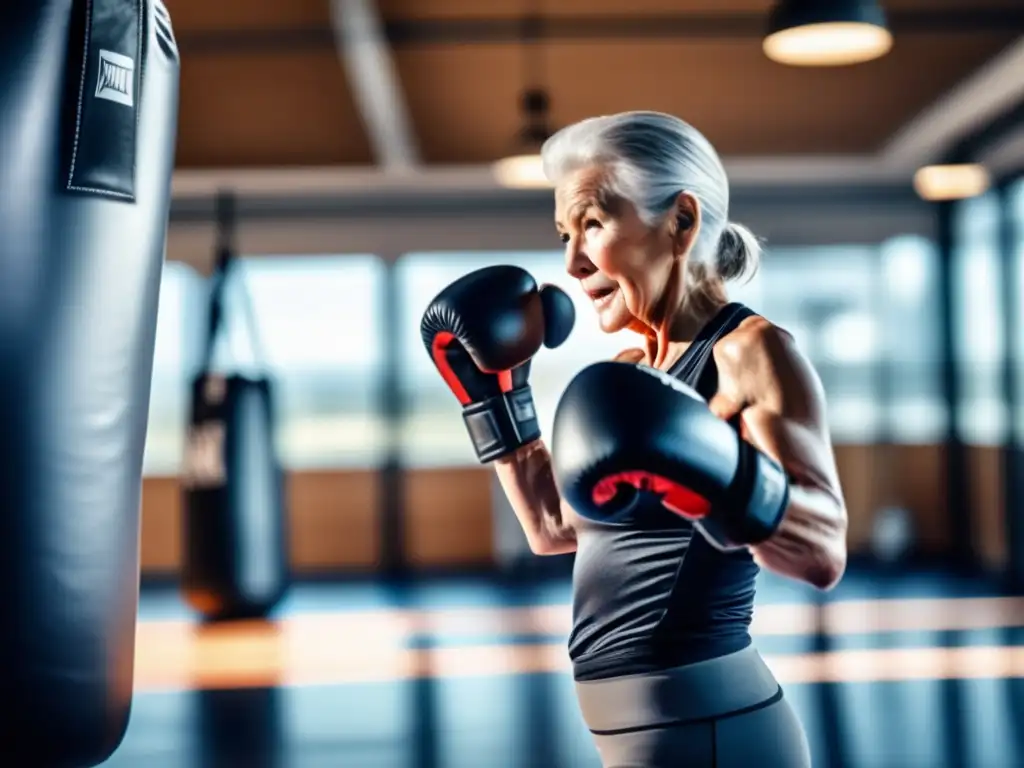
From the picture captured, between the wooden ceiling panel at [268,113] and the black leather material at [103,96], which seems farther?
the wooden ceiling panel at [268,113]

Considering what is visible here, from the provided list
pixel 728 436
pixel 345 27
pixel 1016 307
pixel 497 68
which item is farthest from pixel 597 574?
pixel 1016 307

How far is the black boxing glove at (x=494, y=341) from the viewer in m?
1.56

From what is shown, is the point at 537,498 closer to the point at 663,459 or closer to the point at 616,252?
the point at 616,252

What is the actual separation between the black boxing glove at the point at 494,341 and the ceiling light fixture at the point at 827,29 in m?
1.87

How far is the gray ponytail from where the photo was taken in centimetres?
145

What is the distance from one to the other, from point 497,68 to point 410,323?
2140 mm

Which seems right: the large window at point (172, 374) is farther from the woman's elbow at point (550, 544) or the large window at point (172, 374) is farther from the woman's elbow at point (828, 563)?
the woman's elbow at point (828, 563)

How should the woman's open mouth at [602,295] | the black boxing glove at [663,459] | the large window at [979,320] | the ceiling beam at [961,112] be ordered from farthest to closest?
the large window at [979,320]
the ceiling beam at [961,112]
the woman's open mouth at [602,295]
the black boxing glove at [663,459]

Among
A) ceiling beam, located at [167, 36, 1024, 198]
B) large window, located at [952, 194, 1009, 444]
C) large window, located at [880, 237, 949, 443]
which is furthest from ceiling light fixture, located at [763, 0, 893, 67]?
large window, located at [880, 237, 949, 443]

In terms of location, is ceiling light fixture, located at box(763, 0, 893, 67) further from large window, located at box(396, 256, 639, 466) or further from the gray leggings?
large window, located at box(396, 256, 639, 466)

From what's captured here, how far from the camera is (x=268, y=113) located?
638 cm

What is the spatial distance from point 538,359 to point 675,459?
6561 millimetres

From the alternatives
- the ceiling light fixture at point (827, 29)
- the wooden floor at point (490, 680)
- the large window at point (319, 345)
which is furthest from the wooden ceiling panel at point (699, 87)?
the wooden floor at point (490, 680)

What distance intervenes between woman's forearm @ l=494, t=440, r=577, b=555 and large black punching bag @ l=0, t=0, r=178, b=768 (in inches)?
19.7
